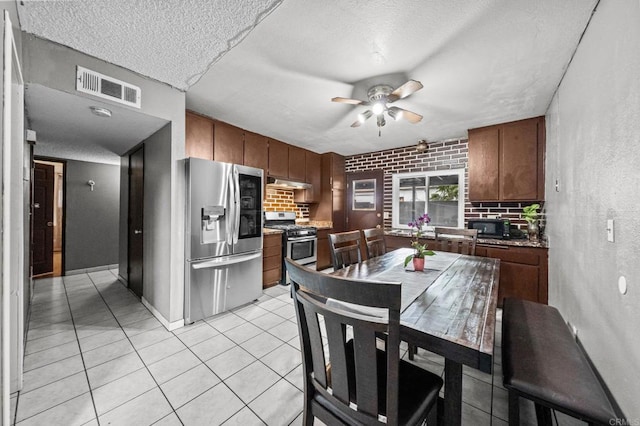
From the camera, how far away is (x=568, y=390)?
97 centimetres

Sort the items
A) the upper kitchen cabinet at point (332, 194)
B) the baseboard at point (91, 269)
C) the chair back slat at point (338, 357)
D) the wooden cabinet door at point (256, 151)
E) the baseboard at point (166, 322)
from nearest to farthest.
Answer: the chair back slat at point (338, 357) < the baseboard at point (166, 322) < the wooden cabinet door at point (256, 151) < the baseboard at point (91, 269) < the upper kitchen cabinet at point (332, 194)

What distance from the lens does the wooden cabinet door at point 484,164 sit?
10.5 feet

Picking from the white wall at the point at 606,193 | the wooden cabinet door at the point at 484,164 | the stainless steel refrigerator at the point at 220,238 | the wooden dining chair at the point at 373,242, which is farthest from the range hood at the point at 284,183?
the white wall at the point at 606,193

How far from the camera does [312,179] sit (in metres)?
4.61

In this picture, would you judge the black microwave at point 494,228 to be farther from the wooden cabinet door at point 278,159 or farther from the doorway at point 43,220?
the doorway at point 43,220

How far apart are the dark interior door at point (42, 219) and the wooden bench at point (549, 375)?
6.26 m

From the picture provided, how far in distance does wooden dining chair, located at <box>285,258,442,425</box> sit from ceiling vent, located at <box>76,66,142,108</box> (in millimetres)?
2184

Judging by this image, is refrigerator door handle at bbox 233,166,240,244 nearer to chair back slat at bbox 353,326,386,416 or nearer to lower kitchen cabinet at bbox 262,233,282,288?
lower kitchen cabinet at bbox 262,233,282,288

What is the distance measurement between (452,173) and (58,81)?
4613 millimetres

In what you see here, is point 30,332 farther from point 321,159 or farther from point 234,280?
point 321,159

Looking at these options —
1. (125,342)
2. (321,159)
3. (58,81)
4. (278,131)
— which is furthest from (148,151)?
(321,159)

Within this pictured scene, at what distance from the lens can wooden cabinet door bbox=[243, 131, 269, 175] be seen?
11.4 ft

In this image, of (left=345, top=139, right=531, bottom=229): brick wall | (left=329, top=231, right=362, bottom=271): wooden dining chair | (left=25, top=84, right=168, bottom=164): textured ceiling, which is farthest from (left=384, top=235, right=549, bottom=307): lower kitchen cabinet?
(left=25, top=84, right=168, bottom=164): textured ceiling

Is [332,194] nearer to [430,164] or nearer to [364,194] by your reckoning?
[364,194]
